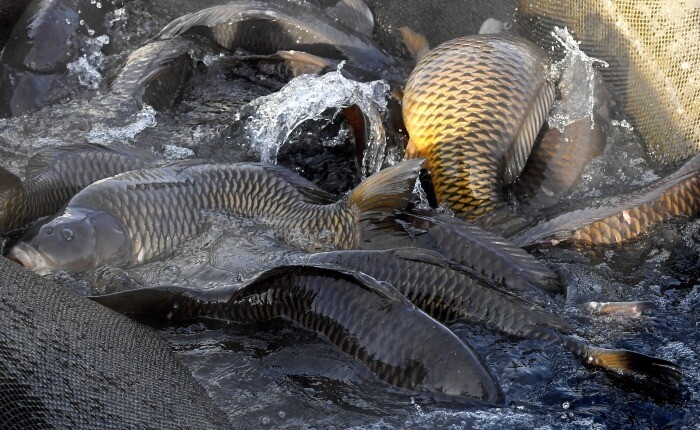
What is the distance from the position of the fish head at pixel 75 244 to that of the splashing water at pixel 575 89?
70.7 inches

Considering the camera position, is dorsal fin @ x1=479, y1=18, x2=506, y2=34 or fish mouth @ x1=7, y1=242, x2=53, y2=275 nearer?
fish mouth @ x1=7, y1=242, x2=53, y2=275

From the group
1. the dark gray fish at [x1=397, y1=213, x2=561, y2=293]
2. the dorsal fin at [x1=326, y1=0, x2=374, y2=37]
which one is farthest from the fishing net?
the dark gray fish at [x1=397, y1=213, x2=561, y2=293]

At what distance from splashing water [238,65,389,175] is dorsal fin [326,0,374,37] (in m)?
0.58

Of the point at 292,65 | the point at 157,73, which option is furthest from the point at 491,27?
the point at 157,73

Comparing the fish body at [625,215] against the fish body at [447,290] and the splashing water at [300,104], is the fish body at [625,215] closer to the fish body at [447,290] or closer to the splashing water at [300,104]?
the fish body at [447,290]

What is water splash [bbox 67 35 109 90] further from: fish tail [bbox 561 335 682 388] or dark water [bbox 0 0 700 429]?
fish tail [bbox 561 335 682 388]

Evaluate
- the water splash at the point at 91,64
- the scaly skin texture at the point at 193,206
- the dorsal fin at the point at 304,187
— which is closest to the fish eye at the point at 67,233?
the scaly skin texture at the point at 193,206

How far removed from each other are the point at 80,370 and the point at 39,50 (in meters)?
2.46

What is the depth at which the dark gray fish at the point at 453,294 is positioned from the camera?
2.27 meters

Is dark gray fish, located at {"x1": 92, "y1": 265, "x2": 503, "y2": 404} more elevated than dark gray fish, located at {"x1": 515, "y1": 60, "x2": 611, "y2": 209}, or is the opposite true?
dark gray fish, located at {"x1": 515, "y1": 60, "x2": 611, "y2": 209}

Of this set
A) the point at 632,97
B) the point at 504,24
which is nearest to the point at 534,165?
the point at 632,97

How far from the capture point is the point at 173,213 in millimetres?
2744

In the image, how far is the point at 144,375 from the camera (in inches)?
66.6

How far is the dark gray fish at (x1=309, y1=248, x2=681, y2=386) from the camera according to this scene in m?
2.27
